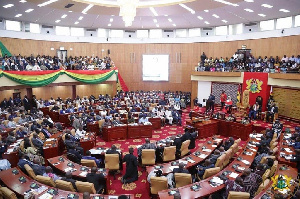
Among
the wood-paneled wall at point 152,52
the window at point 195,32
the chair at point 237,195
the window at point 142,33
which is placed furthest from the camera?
the window at point 142,33

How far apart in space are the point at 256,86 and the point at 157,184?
13.2 m

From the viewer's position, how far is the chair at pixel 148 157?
27.0 feet

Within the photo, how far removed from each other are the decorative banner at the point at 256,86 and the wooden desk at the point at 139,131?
904 centimetres

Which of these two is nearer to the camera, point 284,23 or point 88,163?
point 88,163

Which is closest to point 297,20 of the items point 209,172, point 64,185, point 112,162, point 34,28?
point 209,172

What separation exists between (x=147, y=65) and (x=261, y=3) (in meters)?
12.9

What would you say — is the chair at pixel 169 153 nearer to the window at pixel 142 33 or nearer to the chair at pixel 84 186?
the chair at pixel 84 186

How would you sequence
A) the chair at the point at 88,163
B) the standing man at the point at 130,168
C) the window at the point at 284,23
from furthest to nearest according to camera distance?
1. the window at the point at 284,23
2. the standing man at the point at 130,168
3. the chair at the point at 88,163

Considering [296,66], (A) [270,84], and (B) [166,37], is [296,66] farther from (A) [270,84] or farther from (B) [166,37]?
(B) [166,37]

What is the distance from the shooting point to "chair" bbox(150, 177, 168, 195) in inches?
239

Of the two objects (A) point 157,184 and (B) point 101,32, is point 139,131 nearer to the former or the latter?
(A) point 157,184

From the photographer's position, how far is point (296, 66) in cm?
1454

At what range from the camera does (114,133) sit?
1183cm

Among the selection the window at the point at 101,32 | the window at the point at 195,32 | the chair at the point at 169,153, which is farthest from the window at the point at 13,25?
the chair at the point at 169,153
